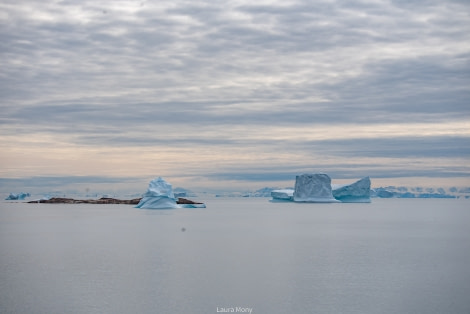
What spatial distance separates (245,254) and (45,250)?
1067 cm

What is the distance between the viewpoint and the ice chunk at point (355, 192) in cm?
9394

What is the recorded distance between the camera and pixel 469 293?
17703 millimetres

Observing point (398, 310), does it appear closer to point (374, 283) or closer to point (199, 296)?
point (374, 283)

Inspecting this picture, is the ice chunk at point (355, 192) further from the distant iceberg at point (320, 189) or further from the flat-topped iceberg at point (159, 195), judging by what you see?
the flat-topped iceberg at point (159, 195)

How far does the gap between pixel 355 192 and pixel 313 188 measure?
28.5 ft

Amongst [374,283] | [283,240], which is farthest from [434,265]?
[283,240]

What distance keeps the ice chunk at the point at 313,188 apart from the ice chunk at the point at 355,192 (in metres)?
4.71

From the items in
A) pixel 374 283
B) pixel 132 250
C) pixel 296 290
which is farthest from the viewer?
pixel 132 250

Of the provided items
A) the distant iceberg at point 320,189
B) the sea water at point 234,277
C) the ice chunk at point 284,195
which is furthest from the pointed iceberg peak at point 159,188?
the ice chunk at point 284,195

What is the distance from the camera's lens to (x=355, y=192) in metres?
96.6

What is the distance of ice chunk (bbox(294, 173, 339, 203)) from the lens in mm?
91562

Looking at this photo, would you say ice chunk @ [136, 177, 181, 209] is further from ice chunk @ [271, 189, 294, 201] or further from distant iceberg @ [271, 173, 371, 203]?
ice chunk @ [271, 189, 294, 201]

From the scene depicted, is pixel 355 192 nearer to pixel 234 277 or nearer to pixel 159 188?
pixel 159 188

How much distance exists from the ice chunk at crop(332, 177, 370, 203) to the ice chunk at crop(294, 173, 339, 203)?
4.71 m
